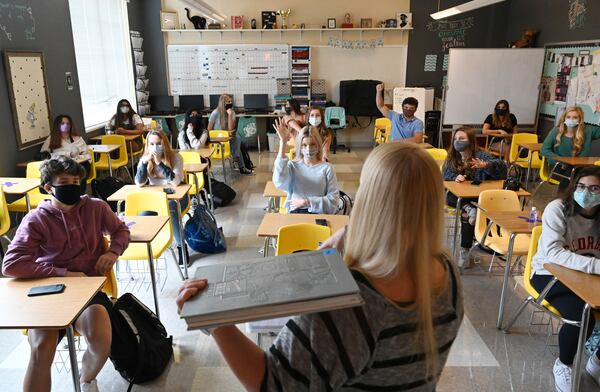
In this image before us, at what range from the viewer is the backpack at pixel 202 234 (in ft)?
15.0

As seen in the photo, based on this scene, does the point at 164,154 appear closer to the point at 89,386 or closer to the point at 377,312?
the point at 89,386

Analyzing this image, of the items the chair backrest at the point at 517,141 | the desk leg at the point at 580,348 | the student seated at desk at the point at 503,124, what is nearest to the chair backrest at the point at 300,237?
the desk leg at the point at 580,348

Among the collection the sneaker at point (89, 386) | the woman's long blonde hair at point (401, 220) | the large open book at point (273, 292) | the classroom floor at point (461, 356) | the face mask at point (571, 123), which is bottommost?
the classroom floor at point (461, 356)

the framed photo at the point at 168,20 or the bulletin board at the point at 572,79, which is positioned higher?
the framed photo at the point at 168,20

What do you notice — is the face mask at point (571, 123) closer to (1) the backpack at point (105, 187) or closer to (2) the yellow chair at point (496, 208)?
(2) the yellow chair at point (496, 208)

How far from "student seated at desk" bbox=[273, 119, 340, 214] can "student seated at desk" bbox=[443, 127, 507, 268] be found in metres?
1.45

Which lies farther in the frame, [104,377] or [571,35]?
[571,35]

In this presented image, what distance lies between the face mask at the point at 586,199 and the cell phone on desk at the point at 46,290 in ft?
9.29

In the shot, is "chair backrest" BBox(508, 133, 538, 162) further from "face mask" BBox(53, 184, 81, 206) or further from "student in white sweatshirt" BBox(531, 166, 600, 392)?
"face mask" BBox(53, 184, 81, 206)

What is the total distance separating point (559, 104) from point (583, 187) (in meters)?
6.21

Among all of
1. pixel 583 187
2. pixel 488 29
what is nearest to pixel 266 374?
pixel 583 187

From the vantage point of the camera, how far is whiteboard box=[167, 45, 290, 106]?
396 inches

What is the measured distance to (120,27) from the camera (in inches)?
348

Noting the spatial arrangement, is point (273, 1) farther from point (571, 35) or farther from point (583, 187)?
point (583, 187)
